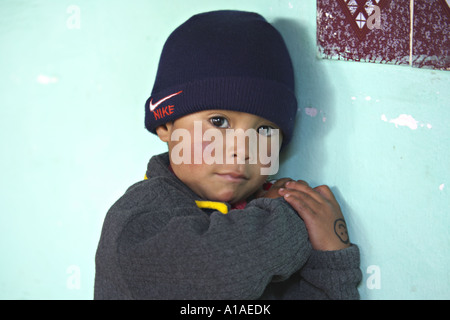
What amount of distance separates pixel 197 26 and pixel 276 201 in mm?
477

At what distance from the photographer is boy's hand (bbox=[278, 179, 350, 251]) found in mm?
920

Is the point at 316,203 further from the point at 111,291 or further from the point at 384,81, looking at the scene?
the point at 111,291

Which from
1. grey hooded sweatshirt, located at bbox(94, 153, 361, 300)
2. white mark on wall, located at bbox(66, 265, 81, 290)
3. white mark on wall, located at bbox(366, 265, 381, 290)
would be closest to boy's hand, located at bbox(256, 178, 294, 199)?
grey hooded sweatshirt, located at bbox(94, 153, 361, 300)

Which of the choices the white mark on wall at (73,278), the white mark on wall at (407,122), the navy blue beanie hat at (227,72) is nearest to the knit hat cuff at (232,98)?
the navy blue beanie hat at (227,72)

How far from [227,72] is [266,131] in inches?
7.0

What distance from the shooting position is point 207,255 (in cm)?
77

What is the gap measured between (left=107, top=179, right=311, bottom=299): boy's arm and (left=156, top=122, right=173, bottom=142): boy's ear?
0.30 meters

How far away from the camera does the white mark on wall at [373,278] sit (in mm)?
933

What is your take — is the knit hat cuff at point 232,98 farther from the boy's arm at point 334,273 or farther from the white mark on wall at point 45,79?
the white mark on wall at point 45,79

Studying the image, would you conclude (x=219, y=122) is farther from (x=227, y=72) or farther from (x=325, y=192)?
(x=325, y=192)

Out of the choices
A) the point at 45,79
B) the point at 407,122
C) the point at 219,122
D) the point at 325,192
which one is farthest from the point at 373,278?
the point at 45,79

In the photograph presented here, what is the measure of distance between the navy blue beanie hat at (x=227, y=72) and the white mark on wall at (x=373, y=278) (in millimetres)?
373

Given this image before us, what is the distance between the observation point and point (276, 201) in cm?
88

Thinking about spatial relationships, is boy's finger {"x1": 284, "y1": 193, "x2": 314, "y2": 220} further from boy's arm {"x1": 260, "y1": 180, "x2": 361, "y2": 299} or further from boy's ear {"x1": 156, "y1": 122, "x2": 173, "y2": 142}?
boy's ear {"x1": 156, "y1": 122, "x2": 173, "y2": 142}
